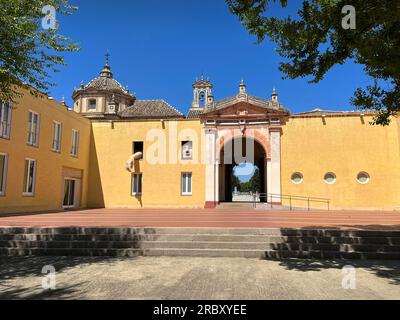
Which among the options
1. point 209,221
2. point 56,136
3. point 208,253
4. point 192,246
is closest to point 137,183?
point 56,136

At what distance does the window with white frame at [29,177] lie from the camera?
1833 centimetres

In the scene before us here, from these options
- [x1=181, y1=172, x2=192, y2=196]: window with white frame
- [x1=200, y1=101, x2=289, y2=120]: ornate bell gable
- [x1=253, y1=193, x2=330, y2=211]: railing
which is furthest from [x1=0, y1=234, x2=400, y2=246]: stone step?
Answer: [x1=200, y1=101, x2=289, y2=120]: ornate bell gable

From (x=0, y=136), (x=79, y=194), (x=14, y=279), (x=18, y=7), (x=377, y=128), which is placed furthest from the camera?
(x=79, y=194)

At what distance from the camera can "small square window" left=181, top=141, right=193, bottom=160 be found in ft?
79.2

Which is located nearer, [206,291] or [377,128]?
[206,291]

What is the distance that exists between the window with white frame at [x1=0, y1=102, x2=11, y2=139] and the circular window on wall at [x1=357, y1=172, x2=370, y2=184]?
21.4 m

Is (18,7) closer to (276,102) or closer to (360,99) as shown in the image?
(360,99)

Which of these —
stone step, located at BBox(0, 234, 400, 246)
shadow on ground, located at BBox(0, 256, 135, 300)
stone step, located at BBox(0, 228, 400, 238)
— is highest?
stone step, located at BBox(0, 228, 400, 238)

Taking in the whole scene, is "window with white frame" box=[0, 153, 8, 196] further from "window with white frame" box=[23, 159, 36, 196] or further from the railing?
the railing

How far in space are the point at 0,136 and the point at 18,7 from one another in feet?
36.6

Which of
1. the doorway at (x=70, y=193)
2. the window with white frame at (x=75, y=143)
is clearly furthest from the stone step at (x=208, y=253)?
the window with white frame at (x=75, y=143)

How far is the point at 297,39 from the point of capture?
7.48 metres

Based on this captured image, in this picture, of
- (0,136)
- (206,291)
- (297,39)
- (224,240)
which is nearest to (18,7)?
(297,39)

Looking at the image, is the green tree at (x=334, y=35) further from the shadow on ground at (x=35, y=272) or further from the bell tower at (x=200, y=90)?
the bell tower at (x=200, y=90)
